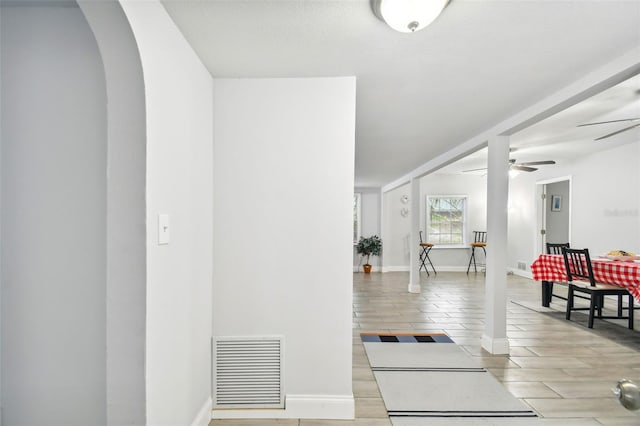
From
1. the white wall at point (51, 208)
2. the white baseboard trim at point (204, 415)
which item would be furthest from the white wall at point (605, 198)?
the white wall at point (51, 208)

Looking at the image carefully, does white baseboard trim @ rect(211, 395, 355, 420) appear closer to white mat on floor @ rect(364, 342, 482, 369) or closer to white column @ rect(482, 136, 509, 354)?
white mat on floor @ rect(364, 342, 482, 369)

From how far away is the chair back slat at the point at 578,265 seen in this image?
3951mm

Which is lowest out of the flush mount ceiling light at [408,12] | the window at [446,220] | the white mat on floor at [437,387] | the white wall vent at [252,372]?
the white mat on floor at [437,387]

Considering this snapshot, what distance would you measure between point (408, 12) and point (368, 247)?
7.14 metres

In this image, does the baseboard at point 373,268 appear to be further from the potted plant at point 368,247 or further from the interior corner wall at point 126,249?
the interior corner wall at point 126,249

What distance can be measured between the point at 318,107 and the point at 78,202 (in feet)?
4.53

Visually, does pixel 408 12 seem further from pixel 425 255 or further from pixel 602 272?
pixel 425 255

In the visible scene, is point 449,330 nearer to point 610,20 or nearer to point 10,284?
point 610,20

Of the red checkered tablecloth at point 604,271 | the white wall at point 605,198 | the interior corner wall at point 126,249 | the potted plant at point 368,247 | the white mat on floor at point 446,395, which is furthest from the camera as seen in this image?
the potted plant at point 368,247

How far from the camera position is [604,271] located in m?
3.88

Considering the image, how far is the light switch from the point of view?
1.43 meters

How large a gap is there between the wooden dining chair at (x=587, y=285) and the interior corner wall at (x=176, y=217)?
4.26 meters

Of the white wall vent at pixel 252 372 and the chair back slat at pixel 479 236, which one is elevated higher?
the chair back slat at pixel 479 236

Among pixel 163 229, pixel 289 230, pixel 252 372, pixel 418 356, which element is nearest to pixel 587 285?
pixel 418 356
